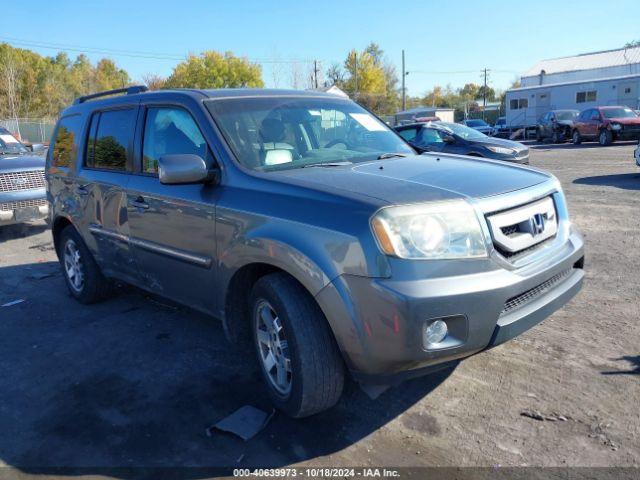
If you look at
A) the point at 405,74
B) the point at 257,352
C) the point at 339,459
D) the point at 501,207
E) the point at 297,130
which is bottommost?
the point at 339,459

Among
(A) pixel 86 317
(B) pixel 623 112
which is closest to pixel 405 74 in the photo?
(B) pixel 623 112

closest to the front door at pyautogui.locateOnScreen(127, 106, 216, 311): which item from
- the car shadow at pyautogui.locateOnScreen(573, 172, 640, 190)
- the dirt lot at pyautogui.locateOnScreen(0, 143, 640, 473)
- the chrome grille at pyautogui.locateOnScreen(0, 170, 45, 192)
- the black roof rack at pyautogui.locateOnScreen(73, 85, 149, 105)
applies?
the dirt lot at pyautogui.locateOnScreen(0, 143, 640, 473)

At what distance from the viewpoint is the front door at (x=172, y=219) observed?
3553mm

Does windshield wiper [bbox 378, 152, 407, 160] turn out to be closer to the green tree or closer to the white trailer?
the white trailer

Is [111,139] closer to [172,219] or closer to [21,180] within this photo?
[172,219]

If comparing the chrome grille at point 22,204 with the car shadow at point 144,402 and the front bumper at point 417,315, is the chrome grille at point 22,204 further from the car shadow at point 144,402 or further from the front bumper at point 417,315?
the front bumper at point 417,315

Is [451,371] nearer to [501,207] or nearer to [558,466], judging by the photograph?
[558,466]

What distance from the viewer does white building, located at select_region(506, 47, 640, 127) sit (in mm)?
35812

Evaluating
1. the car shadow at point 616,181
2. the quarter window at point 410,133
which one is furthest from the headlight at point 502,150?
the quarter window at point 410,133

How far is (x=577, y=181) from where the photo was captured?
12.2 meters

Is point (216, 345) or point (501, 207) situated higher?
point (501, 207)

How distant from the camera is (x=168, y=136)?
402 centimetres

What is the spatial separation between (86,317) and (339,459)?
3.28 m

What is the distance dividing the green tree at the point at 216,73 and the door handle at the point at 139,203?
6902 centimetres
